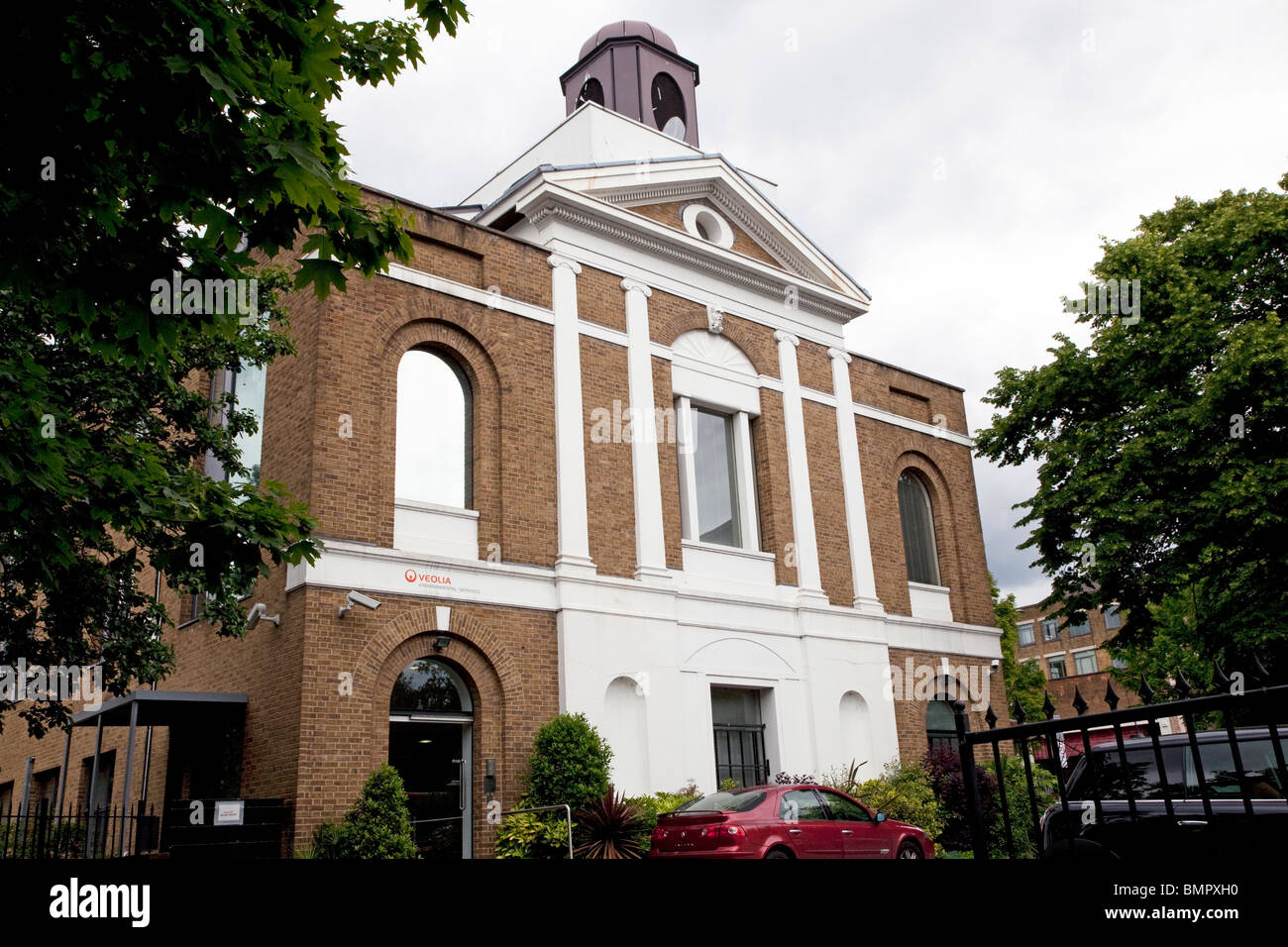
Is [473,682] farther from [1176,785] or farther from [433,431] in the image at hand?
[1176,785]

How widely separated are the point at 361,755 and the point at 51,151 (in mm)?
10962

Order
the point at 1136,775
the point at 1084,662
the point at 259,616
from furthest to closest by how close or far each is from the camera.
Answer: the point at 1084,662
the point at 259,616
the point at 1136,775

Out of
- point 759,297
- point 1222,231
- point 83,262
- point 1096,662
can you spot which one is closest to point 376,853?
point 83,262

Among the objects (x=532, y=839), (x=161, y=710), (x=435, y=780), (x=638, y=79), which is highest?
(x=638, y=79)

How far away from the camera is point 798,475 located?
2250 cm

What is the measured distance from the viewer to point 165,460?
38.8 ft

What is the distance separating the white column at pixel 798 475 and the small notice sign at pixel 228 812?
11.7m

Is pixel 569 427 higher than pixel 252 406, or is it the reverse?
pixel 252 406

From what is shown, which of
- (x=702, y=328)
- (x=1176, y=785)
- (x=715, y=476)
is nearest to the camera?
(x=1176, y=785)

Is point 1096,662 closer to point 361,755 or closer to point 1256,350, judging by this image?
point 1256,350

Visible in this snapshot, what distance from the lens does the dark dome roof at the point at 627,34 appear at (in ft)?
92.3

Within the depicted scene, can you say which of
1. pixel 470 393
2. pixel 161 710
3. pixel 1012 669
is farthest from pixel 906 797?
pixel 1012 669

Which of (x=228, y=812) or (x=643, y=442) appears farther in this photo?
(x=643, y=442)

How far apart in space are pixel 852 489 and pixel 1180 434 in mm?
6707
